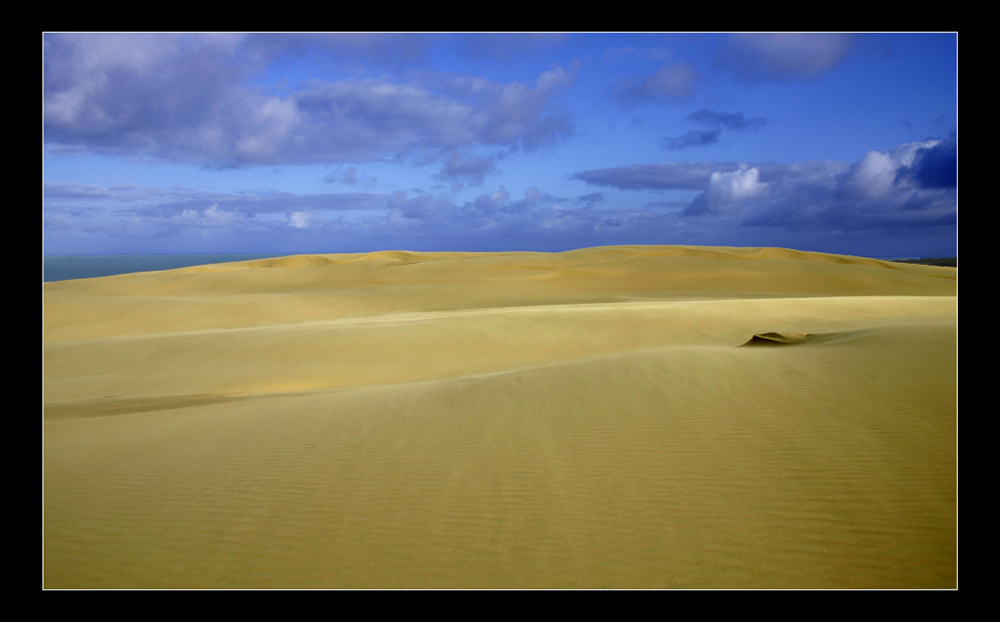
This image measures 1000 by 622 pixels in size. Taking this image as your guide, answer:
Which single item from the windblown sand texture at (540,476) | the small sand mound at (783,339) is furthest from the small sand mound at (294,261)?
the small sand mound at (783,339)

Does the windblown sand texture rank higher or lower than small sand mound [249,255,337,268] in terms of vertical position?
lower

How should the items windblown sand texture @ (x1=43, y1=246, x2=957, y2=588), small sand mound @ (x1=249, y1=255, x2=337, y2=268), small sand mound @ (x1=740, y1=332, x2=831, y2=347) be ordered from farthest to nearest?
small sand mound @ (x1=249, y1=255, x2=337, y2=268), small sand mound @ (x1=740, y1=332, x2=831, y2=347), windblown sand texture @ (x1=43, y1=246, x2=957, y2=588)

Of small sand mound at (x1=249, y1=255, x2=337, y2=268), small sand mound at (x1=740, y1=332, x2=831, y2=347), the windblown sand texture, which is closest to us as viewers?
the windblown sand texture

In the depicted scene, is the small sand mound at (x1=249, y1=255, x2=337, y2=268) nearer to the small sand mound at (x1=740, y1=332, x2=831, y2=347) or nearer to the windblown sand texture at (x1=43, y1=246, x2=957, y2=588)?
the windblown sand texture at (x1=43, y1=246, x2=957, y2=588)

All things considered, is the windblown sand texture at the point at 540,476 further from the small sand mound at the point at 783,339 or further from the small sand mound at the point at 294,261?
the small sand mound at the point at 294,261

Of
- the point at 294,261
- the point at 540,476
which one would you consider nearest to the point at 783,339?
the point at 540,476

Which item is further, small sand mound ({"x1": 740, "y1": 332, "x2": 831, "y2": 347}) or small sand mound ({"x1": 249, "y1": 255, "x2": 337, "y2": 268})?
small sand mound ({"x1": 249, "y1": 255, "x2": 337, "y2": 268})

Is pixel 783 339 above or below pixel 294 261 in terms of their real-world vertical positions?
below

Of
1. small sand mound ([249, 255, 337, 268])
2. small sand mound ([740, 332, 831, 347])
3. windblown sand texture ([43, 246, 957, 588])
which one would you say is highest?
small sand mound ([249, 255, 337, 268])

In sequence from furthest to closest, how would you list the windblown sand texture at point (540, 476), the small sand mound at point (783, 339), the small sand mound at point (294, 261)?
the small sand mound at point (294, 261) < the small sand mound at point (783, 339) < the windblown sand texture at point (540, 476)

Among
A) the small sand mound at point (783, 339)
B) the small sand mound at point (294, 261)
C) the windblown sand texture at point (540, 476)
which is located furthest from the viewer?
the small sand mound at point (294, 261)

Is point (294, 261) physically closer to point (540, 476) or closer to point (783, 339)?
point (783, 339)

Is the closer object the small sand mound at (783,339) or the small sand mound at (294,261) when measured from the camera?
the small sand mound at (783,339)

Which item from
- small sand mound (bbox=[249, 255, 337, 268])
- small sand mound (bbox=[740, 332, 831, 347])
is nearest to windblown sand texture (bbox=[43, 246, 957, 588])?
small sand mound (bbox=[740, 332, 831, 347])
